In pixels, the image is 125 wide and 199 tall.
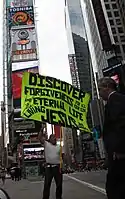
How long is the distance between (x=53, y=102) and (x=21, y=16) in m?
97.9

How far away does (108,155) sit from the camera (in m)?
3.91

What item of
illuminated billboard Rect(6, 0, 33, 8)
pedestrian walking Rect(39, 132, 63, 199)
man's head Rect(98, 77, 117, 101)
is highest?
illuminated billboard Rect(6, 0, 33, 8)

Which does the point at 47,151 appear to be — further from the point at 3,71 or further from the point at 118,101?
the point at 3,71

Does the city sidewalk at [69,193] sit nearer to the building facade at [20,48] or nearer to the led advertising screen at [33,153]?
the led advertising screen at [33,153]

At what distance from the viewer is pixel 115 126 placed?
3.82m

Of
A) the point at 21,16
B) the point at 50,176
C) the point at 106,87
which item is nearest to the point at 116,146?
the point at 106,87

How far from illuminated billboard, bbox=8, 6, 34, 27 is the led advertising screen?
44.8 meters

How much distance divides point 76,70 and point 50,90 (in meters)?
157

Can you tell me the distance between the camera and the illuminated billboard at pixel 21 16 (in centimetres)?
10206

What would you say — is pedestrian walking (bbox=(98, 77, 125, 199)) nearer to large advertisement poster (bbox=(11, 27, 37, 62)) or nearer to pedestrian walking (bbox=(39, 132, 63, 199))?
pedestrian walking (bbox=(39, 132, 63, 199))

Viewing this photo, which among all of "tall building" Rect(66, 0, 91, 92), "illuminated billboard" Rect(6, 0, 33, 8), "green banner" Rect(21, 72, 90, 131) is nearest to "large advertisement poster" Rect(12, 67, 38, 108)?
"illuminated billboard" Rect(6, 0, 33, 8)

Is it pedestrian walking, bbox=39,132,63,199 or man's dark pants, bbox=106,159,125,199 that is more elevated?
pedestrian walking, bbox=39,132,63,199

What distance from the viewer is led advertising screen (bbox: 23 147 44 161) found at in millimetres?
62969

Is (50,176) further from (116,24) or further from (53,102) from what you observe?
(116,24)
